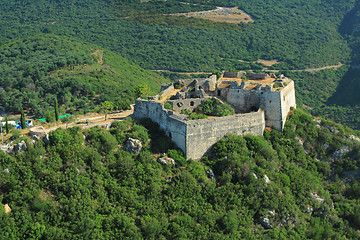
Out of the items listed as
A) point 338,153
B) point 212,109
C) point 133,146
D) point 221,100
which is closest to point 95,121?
point 133,146

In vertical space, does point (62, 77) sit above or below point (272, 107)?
below

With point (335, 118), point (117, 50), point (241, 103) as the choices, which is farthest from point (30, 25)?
point (241, 103)

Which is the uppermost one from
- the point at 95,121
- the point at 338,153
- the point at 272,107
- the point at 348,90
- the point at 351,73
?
the point at 272,107

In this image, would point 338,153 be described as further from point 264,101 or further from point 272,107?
point 264,101

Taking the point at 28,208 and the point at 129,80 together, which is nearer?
the point at 28,208

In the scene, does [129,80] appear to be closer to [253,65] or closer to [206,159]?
[253,65]

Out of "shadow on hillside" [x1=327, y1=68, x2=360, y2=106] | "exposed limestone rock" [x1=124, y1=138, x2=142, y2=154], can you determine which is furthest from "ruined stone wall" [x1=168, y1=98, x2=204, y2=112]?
"shadow on hillside" [x1=327, y1=68, x2=360, y2=106]

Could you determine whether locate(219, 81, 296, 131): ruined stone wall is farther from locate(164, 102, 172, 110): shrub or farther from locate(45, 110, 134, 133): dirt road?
locate(45, 110, 134, 133): dirt road

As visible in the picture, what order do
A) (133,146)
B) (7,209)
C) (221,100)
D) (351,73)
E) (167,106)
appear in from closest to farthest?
(7,209) → (133,146) → (167,106) → (221,100) → (351,73)
